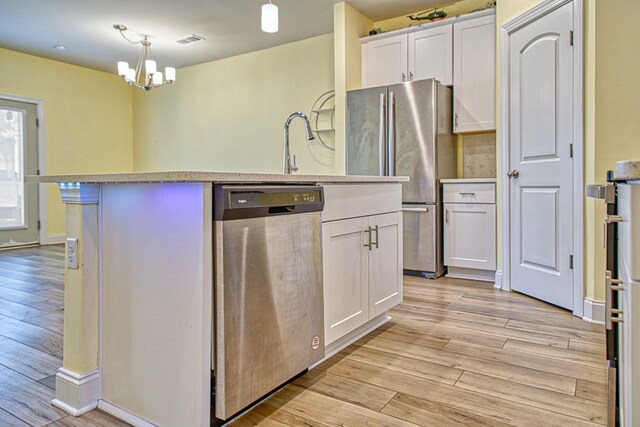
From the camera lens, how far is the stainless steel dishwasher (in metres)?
1.31

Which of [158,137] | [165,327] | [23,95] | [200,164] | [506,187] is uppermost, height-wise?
[23,95]

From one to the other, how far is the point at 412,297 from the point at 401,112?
172 centimetres

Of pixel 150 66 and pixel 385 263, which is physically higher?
pixel 150 66

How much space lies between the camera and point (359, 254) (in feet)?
7.04

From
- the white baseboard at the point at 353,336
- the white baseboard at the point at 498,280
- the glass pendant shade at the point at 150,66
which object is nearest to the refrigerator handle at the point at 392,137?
the white baseboard at the point at 498,280

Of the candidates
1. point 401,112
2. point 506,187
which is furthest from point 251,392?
point 401,112

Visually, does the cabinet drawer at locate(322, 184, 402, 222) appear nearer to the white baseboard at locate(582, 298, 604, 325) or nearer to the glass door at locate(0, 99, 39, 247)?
the white baseboard at locate(582, 298, 604, 325)

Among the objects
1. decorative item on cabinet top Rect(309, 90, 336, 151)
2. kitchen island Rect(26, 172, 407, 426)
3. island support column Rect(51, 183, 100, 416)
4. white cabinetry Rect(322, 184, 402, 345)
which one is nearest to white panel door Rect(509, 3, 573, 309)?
white cabinetry Rect(322, 184, 402, 345)

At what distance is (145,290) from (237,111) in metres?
4.98

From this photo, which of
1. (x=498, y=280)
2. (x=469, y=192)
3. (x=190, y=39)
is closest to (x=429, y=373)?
(x=498, y=280)

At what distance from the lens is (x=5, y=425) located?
4.83 feet

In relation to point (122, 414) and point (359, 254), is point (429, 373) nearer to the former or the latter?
point (359, 254)

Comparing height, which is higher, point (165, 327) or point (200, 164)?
point (200, 164)

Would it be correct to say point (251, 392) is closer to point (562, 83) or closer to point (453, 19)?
point (562, 83)
